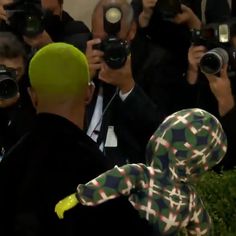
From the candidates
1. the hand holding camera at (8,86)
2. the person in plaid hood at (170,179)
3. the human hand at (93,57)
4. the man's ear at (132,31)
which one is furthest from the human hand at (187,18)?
the person in plaid hood at (170,179)

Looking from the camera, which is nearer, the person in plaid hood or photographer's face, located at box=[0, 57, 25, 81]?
the person in plaid hood

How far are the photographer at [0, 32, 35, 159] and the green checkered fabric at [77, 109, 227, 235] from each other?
989 mm

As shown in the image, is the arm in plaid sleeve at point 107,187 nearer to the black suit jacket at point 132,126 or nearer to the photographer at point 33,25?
the black suit jacket at point 132,126

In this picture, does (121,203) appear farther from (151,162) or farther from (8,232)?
(8,232)

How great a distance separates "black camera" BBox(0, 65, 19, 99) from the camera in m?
2.61

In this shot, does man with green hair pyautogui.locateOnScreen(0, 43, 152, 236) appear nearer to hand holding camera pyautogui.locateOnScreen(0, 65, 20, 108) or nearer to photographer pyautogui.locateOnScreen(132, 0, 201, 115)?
hand holding camera pyautogui.locateOnScreen(0, 65, 20, 108)

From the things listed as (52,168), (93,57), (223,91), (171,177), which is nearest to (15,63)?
(93,57)

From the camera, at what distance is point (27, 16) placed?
123 inches

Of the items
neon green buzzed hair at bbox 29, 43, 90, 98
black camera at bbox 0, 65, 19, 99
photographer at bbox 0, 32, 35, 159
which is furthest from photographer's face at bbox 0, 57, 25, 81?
neon green buzzed hair at bbox 29, 43, 90, 98

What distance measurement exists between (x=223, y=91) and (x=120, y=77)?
0.44m

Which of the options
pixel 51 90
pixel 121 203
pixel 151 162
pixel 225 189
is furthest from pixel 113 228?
pixel 225 189

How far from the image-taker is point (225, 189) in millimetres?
2402

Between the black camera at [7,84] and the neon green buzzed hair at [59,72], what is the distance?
762mm

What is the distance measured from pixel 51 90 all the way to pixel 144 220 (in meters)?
0.42
